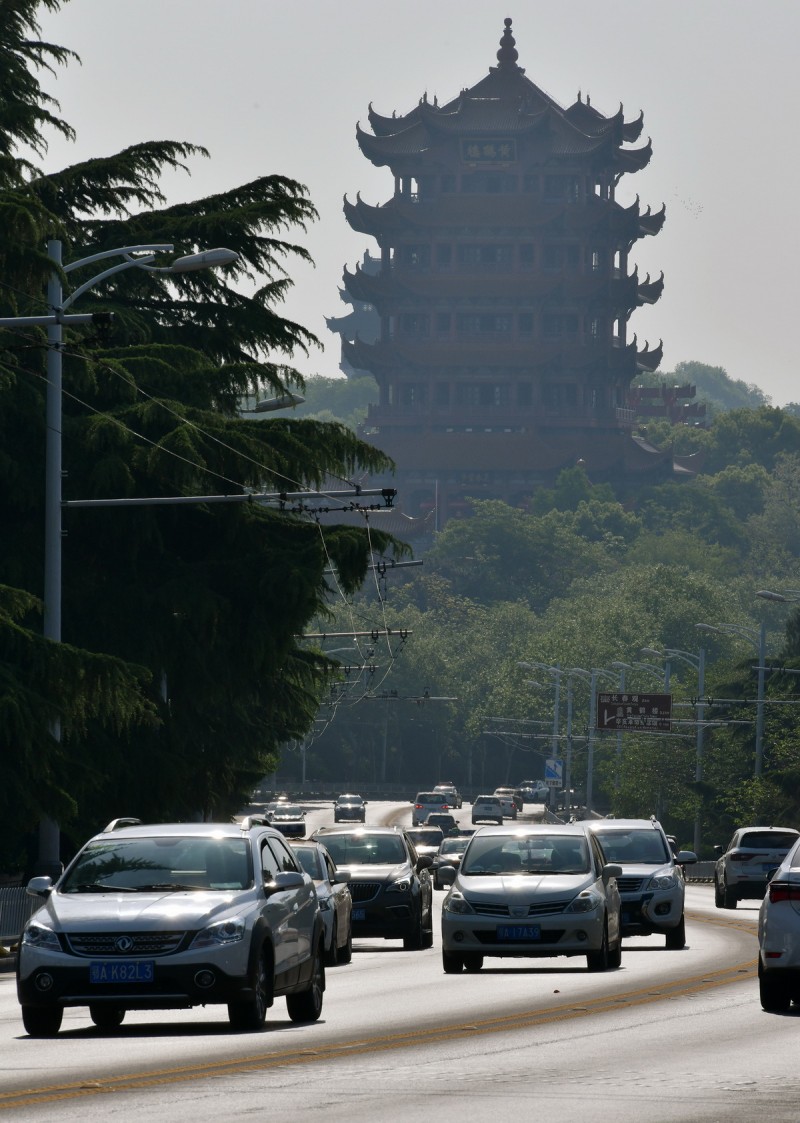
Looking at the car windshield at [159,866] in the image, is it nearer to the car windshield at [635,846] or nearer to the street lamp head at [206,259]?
the street lamp head at [206,259]

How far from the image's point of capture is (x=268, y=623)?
112ft

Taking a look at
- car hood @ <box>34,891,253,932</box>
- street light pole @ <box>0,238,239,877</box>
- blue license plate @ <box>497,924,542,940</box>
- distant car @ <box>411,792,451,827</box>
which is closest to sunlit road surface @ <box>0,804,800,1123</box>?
blue license plate @ <box>497,924,542,940</box>

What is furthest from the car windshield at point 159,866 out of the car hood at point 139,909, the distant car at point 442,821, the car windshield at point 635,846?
the distant car at point 442,821

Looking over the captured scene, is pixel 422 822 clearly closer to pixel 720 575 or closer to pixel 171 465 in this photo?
pixel 171 465

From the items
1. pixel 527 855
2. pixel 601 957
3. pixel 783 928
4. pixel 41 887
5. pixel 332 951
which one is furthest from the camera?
pixel 332 951

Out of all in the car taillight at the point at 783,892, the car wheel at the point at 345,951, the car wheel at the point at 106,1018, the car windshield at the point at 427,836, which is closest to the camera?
the car wheel at the point at 106,1018

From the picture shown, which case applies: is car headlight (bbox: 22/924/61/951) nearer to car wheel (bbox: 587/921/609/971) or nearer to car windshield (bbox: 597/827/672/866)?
car wheel (bbox: 587/921/609/971)

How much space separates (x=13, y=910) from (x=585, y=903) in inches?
421

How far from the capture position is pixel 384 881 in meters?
28.5

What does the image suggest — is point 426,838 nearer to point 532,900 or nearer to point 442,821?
point 442,821

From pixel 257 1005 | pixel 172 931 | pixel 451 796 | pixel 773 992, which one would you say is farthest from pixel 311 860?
pixel 451 796

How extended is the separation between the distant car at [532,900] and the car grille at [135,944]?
7.15m

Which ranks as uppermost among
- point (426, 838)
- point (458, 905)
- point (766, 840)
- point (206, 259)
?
point (206, 259)

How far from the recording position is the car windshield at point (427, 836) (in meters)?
62.1
